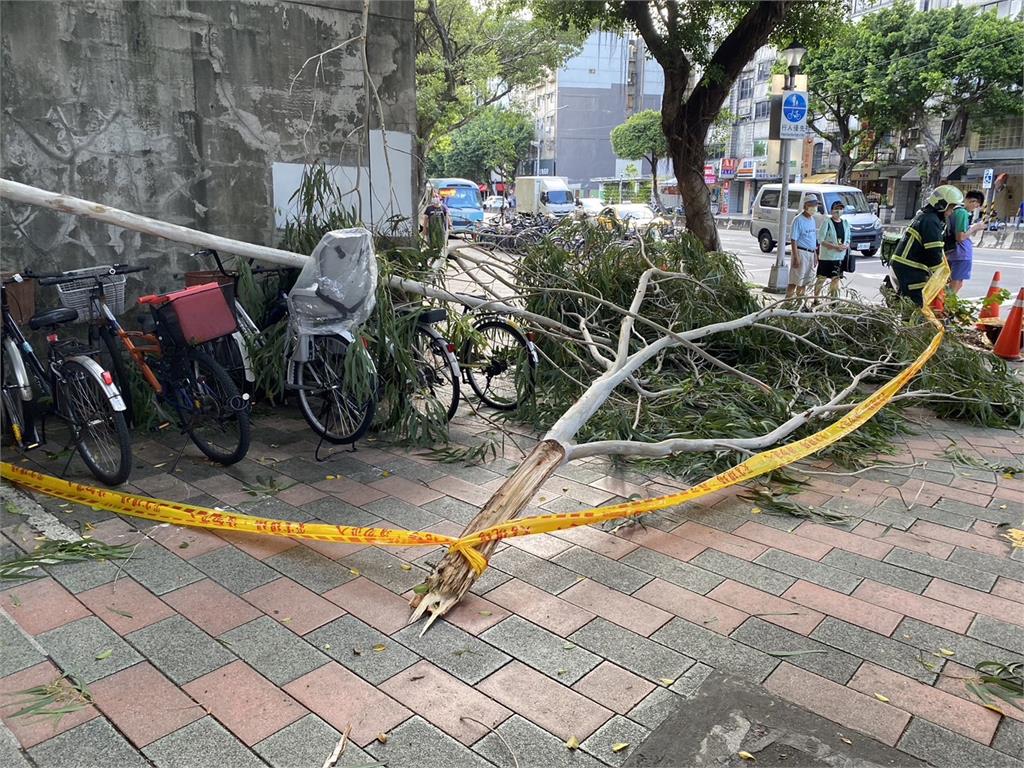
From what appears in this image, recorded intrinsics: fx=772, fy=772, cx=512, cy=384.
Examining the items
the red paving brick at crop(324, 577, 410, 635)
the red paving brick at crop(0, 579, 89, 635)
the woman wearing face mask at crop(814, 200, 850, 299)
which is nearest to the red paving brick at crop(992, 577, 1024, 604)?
the red paving brick at crop(324, 577, 410, 635)

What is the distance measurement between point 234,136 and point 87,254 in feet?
4.18

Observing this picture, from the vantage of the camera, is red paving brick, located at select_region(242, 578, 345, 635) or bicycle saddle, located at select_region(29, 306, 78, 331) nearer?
red paving brick, located at select_region(242, 578, 345, 635)

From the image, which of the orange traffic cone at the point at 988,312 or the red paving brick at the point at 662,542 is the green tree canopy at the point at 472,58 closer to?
the orange traffic cone at the point at 988,312

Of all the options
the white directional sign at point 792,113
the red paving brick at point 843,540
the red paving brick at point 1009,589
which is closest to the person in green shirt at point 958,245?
the white directional sign at point 792,113

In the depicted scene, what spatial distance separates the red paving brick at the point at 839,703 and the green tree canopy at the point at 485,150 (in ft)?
194

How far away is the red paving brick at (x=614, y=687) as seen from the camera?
2.43 m

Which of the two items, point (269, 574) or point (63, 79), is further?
point (63, 79)

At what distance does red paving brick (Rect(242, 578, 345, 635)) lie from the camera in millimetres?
2869

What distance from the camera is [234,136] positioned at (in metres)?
5.44

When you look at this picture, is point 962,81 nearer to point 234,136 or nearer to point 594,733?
point 234,136

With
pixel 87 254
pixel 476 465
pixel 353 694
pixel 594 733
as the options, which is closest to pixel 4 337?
pixel 87 254

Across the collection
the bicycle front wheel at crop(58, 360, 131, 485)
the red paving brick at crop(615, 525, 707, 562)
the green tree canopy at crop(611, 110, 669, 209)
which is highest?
the green tree canopy at crop(611, 110, 669, 209)

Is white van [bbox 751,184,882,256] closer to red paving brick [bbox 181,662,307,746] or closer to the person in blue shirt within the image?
the person in blue shirt

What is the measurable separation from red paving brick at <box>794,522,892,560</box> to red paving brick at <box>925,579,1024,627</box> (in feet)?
1.00
